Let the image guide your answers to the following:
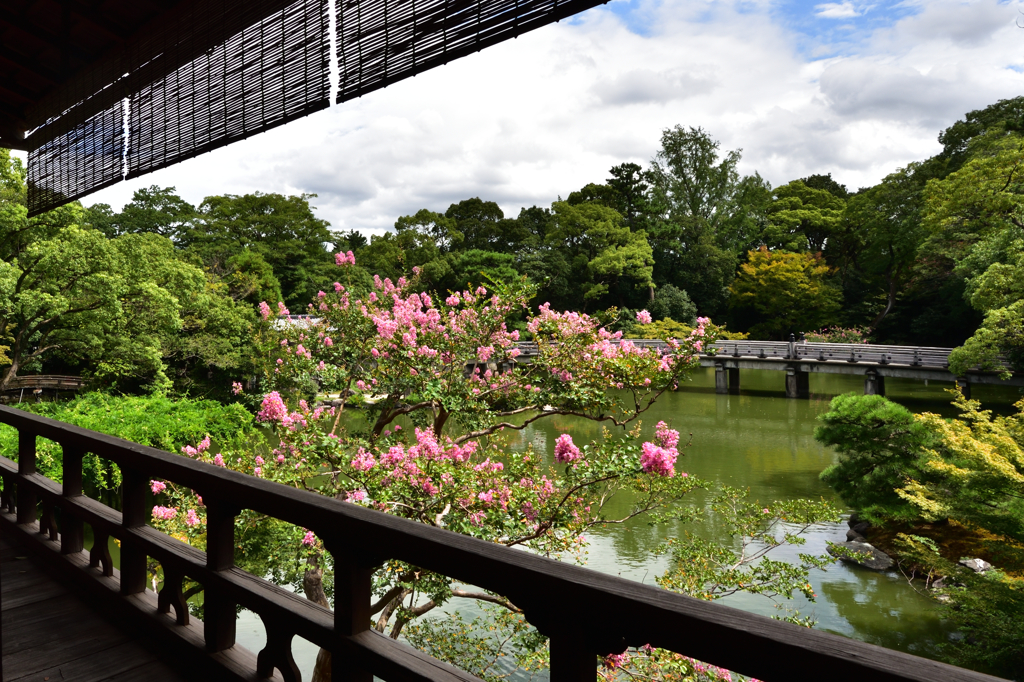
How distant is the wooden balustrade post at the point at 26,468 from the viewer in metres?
2.41

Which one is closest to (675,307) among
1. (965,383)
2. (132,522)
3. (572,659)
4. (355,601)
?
(965,383)

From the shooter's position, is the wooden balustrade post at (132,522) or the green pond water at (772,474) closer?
the wooden balustrade post at (132,522)

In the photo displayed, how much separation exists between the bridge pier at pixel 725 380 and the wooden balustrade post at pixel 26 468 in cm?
1967

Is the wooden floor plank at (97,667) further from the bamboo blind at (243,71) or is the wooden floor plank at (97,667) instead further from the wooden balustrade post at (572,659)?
the bamboo blind at (243,71)

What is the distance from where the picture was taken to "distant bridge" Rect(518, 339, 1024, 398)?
1631cm

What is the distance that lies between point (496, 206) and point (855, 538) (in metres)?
24.6

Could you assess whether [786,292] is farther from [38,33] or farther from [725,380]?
[38,33]

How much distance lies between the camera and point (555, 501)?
13.8 feet

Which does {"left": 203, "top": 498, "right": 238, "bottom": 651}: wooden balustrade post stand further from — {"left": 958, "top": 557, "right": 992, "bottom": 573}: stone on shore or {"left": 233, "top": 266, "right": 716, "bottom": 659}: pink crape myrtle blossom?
{"left": 958, "top": 557, "right": 992, "bottom": 573}: stone on shore

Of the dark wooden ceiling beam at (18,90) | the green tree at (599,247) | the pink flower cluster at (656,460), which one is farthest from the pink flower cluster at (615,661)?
the green tree at (599,247)

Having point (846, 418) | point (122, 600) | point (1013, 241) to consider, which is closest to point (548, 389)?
point (122, 600)

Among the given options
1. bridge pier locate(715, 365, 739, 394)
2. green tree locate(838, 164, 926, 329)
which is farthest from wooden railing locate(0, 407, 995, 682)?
green tree locate(838, 164, 926, 329)

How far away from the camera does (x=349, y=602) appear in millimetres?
1039

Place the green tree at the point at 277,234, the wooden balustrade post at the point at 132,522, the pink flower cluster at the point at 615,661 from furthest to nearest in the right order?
the green tree at the point at 277,234 < the pink flower cluster at the point at 615,661 < the wooden balustrade post at the point at 132,522
